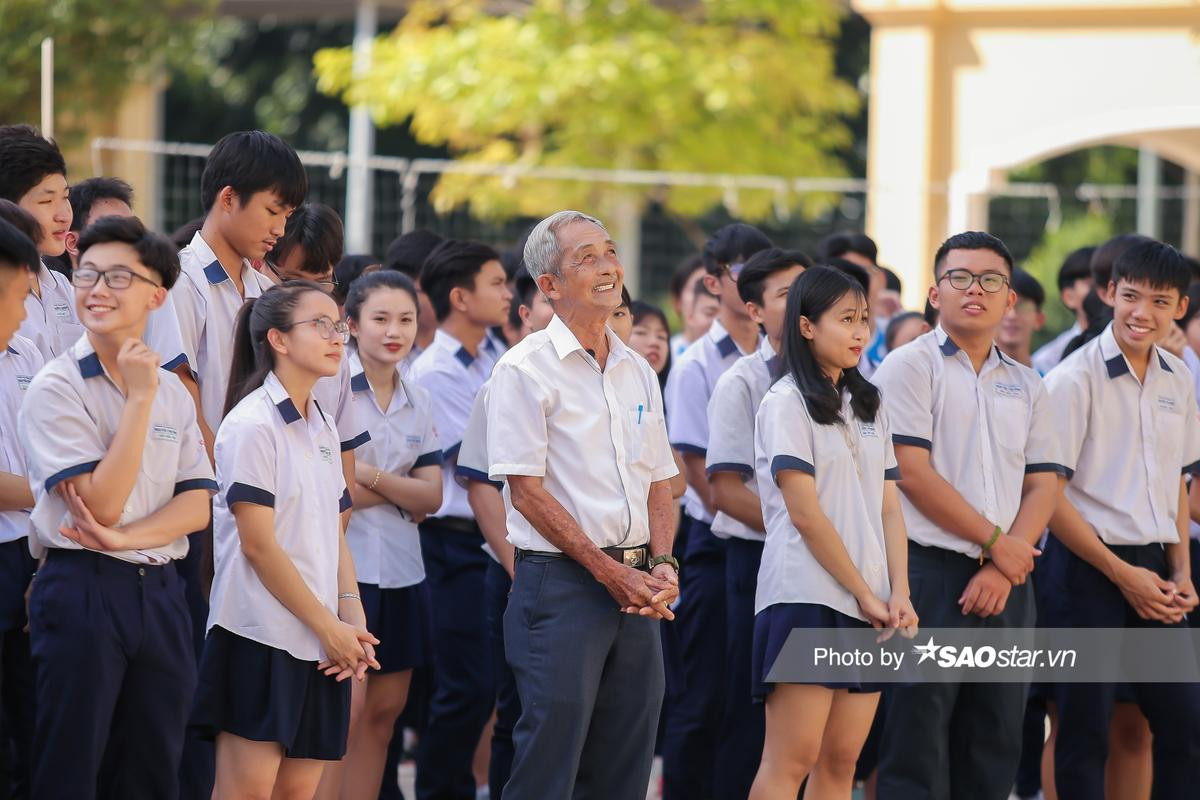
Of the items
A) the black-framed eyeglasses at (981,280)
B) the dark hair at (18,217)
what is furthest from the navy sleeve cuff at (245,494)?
the black-framed eyeglasses at (981,280)

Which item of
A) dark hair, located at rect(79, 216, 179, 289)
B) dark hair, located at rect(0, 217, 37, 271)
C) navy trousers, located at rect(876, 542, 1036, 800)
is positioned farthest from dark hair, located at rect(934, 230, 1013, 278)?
dark hair, located at rect(0, 217, 37, 271)

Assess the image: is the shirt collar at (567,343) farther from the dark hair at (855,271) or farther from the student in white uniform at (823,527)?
the dark hair at (855,271)

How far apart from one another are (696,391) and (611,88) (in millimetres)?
7952

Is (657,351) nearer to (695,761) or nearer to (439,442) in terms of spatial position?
(439,442)

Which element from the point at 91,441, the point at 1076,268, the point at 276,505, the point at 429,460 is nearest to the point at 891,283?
the point at 1076,268

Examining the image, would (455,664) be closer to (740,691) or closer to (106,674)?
(740,691)

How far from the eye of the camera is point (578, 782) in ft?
13.7

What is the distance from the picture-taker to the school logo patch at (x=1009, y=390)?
4.98m

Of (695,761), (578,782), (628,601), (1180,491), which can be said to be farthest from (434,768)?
(1180,491)

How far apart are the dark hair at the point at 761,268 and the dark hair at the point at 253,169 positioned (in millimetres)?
1549

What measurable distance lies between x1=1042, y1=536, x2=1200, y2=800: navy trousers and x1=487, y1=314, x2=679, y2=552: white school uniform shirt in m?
1.81

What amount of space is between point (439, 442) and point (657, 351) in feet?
3.82

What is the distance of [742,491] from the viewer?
500cm

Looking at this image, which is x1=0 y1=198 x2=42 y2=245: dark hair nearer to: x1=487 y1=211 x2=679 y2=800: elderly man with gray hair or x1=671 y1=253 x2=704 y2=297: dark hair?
x1=487 y1=211 x2=679 y2=800: elderly man with gray hair
